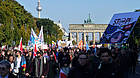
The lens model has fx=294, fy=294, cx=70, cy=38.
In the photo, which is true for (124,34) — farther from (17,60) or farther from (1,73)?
(1,73)

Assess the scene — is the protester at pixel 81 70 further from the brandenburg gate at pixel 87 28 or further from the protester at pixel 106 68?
the brandenburg gate at pixel 87 28

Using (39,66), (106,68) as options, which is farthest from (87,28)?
(106,68)

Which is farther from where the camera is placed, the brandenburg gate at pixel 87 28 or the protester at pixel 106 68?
→ the brandenburg gate at pixel 87 28

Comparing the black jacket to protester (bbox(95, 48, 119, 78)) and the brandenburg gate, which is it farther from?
the brandenburg gate

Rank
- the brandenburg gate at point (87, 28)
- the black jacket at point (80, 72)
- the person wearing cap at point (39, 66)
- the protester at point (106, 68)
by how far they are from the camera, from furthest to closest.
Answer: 1. the brandenburg gate at point (87, 28)
2. the person wearing cap at point (39, 66)
3. the protester at point (106, 68)
4. the black jacket at point (80, 72)

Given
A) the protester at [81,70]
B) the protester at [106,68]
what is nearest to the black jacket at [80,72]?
the protester at [81,70]

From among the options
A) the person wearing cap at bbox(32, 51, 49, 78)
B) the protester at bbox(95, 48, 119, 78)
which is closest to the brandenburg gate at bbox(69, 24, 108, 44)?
the person wearing cap at bbox(32, 51, 49, 78)

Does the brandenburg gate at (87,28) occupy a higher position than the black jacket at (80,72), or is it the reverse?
the brandenburg gate at (87,28)

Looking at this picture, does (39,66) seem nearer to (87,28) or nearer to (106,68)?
(106,68)

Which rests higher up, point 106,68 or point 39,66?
point 106,68

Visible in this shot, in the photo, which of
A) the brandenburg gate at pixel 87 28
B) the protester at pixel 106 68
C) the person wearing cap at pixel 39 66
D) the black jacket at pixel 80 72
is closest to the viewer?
the black jacket at pixel 80 72

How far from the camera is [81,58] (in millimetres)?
4688

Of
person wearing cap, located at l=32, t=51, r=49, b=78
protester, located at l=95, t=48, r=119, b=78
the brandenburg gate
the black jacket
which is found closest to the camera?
the black jacket

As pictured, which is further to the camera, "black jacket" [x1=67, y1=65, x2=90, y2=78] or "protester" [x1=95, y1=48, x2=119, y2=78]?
"protester" [x1=95, y1=48, x2=119, y2=78]
